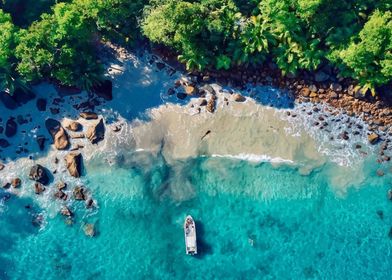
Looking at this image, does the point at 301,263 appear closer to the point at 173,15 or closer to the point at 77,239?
the point at 77,239

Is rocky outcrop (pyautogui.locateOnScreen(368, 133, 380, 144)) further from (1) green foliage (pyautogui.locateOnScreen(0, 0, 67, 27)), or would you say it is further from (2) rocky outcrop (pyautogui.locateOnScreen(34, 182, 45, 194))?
(1) green foliage (pyautogui.locateOnScreen(0, 0, 67, 27))

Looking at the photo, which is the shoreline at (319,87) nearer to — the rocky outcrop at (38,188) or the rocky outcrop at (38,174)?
the rocky outcrop at (38,174)

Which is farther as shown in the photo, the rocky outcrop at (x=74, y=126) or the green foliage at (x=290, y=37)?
the rocky outcrop at (x=74, y=126)

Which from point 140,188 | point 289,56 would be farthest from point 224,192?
point 289,56

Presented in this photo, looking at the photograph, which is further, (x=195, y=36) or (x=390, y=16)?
(x=195, y=36)

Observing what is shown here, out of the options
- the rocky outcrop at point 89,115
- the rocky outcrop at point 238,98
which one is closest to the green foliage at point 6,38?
the rocky outcrop at point 89,115

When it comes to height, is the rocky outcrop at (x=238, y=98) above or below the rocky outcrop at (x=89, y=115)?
above
